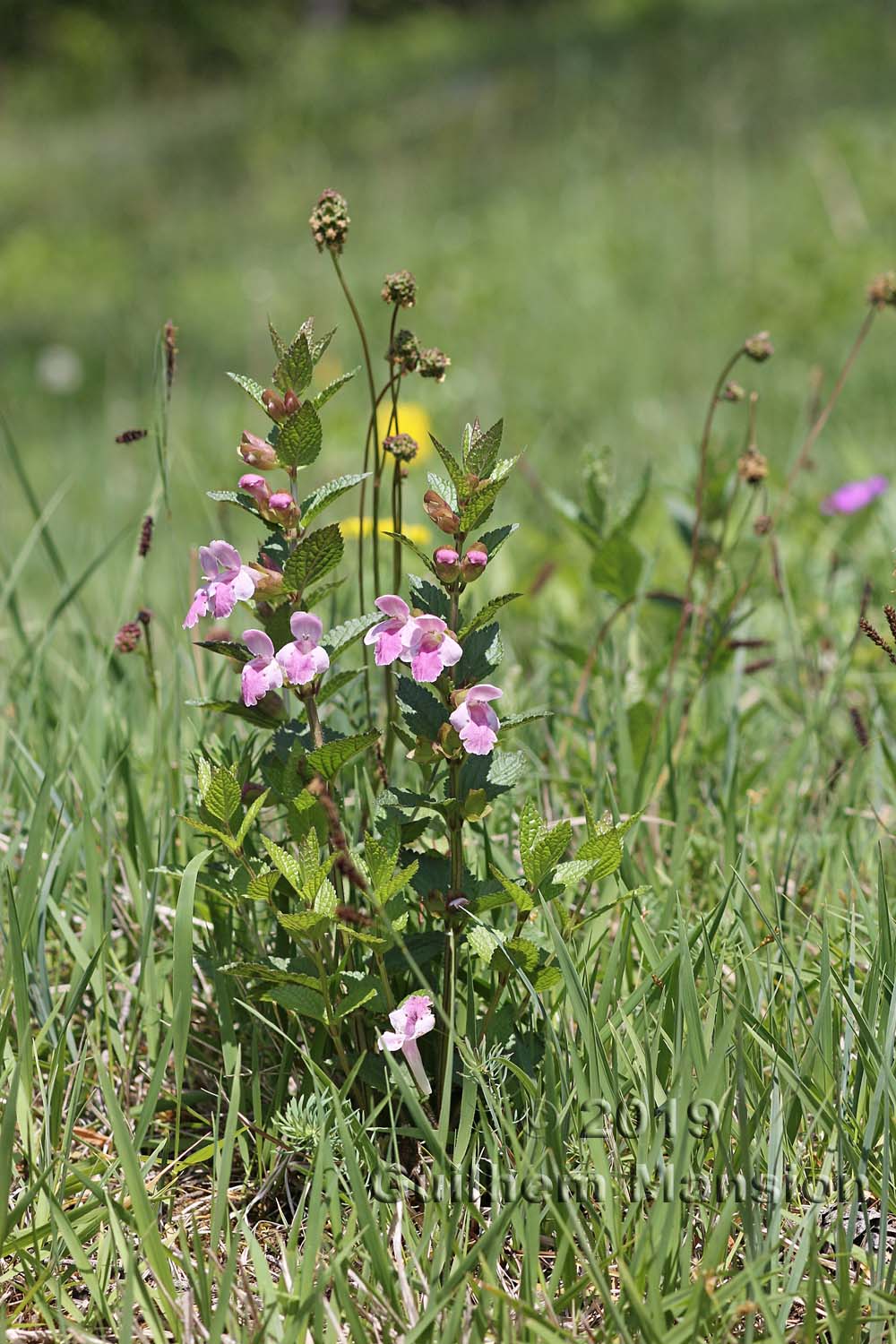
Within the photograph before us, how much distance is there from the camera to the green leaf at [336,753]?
1.05 metres

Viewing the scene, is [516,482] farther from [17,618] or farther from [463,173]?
[463,173]

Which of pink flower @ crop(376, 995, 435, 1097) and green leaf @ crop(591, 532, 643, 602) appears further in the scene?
green leaf @ crop(591, 532, 643, 602)

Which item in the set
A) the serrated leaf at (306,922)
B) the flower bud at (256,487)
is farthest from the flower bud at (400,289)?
the serrated leaf at (306,922)

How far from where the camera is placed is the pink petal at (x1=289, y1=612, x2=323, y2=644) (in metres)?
1.04

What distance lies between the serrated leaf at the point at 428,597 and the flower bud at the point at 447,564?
41mm

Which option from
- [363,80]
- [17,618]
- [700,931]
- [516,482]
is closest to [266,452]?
[700,931]

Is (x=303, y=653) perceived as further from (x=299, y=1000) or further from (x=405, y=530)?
(x=405, y=530)

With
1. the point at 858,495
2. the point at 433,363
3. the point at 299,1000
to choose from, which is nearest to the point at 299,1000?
the point at 299,1000

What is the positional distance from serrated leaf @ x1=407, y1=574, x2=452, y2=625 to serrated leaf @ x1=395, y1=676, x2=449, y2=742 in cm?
8

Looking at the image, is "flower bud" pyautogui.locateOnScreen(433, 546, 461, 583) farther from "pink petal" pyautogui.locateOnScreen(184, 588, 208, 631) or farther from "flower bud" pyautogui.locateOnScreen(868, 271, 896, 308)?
"flower bud" pyautogui.locateOnScreen(868, 271, 896, 308)

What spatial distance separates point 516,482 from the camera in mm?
3654

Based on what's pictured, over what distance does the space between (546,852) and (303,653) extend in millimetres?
292

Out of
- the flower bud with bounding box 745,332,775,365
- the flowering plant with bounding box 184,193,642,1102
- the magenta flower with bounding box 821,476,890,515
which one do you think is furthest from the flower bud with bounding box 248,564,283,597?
the magenta flower with bounding box 821,476,890,515

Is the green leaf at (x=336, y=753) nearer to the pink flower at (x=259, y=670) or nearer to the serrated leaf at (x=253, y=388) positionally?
the pink flower at (x=259, y=670)
